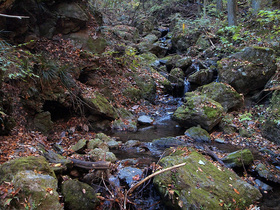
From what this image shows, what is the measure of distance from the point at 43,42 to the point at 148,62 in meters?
8.49

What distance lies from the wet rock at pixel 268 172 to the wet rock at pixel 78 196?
4382 millimetres

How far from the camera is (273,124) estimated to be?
7301mm

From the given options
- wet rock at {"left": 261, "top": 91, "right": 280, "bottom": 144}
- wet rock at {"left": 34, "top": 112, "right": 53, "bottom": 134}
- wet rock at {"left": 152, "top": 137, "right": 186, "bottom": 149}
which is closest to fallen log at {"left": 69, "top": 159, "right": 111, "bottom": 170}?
wet rock at {"left": 34, "top": 112, "right": 53, "bottom": 134}

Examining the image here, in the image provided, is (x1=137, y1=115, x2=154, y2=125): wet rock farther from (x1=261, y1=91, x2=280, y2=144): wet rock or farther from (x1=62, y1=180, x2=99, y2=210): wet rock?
(x1=62, y1=180, x2=99, y2=210): wet rock

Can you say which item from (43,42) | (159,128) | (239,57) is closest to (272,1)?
(239,57)

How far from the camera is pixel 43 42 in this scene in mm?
7516

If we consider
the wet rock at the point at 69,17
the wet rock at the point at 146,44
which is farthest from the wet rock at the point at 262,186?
the wet rock at the point at 146,44

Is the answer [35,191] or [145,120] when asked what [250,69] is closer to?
[145,120]

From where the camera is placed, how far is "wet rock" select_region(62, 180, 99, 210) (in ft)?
11.6

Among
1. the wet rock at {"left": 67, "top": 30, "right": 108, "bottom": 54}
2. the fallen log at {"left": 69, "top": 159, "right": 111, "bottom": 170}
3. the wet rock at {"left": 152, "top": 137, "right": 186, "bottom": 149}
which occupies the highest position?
the wet rock at {"left": 67, "top": 30, "right": 108, "bottom": 54}

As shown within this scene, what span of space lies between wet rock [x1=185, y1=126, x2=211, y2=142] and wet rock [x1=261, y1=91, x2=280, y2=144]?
86.5 inches

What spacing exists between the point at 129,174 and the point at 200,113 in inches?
177

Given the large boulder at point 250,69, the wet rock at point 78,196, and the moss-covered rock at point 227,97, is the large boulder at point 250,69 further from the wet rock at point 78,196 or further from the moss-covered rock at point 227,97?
the wet rock at point 78,196

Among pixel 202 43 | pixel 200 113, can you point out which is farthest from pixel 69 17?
pixel 202 43
